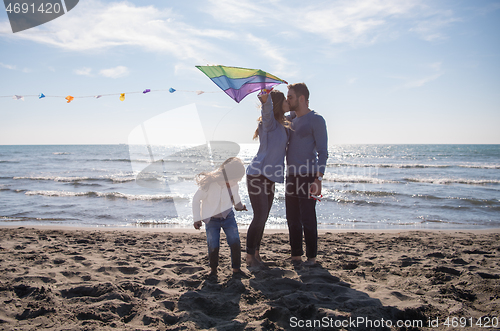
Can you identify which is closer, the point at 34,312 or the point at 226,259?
the point at 34,312

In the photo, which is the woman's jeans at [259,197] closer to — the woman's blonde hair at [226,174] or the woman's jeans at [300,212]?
the woman's blonde hair at [226,174]

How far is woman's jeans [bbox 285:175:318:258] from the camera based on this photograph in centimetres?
332

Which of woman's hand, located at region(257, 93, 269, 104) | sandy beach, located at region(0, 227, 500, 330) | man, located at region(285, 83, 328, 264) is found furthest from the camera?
man, located at region(285, 83, 328, 264)

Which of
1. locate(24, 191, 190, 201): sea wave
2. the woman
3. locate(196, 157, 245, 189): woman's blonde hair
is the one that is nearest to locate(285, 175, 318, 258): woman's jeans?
the woman

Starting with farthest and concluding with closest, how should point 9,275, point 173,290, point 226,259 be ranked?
point 226,259, point 9,275, point 173,290

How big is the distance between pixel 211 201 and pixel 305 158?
1137 mm

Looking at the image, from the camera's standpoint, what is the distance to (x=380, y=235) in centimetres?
559

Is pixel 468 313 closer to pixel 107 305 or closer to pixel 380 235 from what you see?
pixel 107 305

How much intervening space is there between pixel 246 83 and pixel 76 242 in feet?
12.3

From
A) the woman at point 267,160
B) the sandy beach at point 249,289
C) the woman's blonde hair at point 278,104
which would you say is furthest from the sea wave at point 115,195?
the woman's blonde hair at point 278,104

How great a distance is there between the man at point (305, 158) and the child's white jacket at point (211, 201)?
698 millimetres

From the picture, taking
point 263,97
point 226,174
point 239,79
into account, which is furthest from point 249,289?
point 239,79

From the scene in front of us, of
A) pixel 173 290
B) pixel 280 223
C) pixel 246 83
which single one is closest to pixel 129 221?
pixel 280 223

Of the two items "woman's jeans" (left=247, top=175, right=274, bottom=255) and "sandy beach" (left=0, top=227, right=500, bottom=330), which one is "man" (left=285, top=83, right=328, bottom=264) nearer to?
"woman's jeans" (left=247, top=175, right=274, bottom=255)
